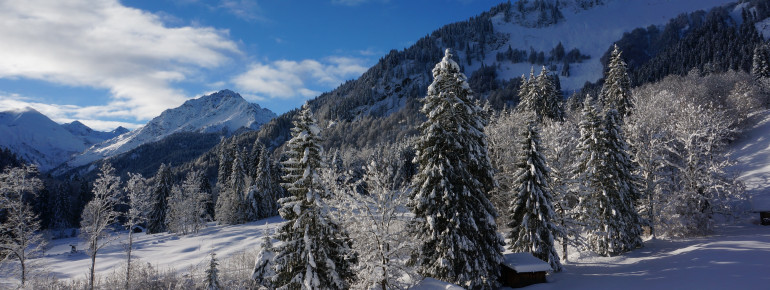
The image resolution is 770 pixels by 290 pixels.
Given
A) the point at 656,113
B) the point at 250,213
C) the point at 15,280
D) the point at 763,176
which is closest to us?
the point at 15,280

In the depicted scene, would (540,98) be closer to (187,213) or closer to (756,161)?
(756,161)

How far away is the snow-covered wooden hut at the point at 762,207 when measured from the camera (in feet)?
102

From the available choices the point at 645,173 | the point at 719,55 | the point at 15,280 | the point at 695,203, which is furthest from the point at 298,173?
the point at 719,55

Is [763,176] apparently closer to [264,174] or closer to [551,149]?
[551,149]

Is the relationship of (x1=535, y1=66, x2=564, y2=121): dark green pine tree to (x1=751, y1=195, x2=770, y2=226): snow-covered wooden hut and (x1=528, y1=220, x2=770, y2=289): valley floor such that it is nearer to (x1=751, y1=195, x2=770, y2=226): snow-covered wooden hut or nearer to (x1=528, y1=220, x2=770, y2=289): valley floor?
(x1=751, y1=195, x2=770, y2=226): snow-covered wooden hut

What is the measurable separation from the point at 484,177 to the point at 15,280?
4452cm

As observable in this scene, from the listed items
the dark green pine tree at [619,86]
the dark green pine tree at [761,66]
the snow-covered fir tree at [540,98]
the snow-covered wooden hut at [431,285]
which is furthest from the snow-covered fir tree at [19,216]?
the dark green pine tree at [761,66]

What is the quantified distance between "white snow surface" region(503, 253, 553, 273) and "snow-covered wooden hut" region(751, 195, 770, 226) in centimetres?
2257

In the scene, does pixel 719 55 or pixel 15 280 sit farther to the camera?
pixel 719 55

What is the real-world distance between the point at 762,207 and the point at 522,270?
1116 inches

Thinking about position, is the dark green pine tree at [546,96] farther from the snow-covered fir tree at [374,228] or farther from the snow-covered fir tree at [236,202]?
the snow-covered fir tree at [236,202]

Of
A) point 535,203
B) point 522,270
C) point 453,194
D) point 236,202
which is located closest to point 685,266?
point 535,203

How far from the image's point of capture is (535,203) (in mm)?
25531

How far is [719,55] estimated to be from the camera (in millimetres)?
126125
